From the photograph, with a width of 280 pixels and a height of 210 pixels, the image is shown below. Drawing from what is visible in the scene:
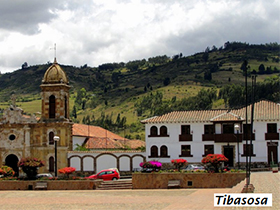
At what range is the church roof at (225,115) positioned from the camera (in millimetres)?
47594

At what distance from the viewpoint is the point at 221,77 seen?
15088cm

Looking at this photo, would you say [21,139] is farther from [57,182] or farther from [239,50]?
[239,50]

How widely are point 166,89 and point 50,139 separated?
9422cm

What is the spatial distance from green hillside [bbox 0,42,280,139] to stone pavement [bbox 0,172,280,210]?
6000cm

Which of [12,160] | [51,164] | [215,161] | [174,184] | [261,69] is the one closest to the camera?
[174,184]

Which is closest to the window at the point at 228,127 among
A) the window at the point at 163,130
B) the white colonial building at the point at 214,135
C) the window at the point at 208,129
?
the white colonial building at the point at 214,135

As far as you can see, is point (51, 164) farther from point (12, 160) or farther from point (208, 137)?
point (208, 137)

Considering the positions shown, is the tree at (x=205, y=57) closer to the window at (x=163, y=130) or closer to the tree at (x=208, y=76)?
the tree at (x=208, y=76)

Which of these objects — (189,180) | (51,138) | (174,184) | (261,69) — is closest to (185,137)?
(51,138)

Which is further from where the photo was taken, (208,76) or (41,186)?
(208,76)

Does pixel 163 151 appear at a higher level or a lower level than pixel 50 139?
lower

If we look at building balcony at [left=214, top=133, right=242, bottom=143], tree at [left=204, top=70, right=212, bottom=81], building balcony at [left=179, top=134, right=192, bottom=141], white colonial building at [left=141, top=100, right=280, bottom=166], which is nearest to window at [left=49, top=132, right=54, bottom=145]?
white colonial building at [left=141, top=100, right=280, bottom=166]

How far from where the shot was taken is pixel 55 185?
35.3 m

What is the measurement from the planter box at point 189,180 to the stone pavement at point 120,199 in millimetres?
1676
